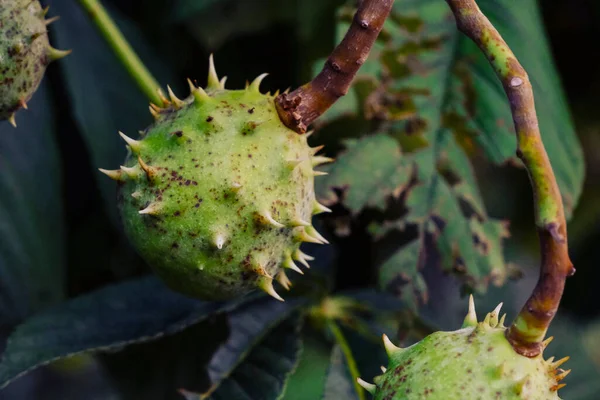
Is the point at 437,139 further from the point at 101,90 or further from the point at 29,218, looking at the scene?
the point at 29,218

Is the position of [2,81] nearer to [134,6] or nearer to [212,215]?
[212,215]

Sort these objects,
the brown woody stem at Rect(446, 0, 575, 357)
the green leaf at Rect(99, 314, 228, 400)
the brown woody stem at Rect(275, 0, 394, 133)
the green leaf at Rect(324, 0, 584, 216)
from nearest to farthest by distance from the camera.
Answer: the brown woody stem at Rect(446, 0, 575, 357)
the brown woody stem at Rect(275, 0, 394, 133)
the green leaf at Rect(324, 0, 584, 216)
the green leaf at Rect(99, 314, 228, 400)

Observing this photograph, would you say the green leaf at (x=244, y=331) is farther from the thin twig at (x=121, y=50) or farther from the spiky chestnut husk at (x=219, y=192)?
the thin twig at (x=121, y=50)

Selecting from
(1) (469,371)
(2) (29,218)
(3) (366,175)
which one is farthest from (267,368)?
(2) (29,218)

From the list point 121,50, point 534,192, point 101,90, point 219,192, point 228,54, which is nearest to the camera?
point 534,192

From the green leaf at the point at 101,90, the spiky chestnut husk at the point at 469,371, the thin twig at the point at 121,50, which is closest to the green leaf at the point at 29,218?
the green leaf at the point at 101,90

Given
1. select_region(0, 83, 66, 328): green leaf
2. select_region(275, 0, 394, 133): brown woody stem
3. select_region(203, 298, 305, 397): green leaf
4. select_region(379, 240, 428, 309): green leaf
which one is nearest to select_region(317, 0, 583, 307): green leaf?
select_region(379, 240, 428, 309): green leaf

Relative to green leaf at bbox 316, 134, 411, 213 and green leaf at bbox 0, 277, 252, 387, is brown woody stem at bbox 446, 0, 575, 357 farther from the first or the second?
green leaf at bbox 0, 277, 252, 387
